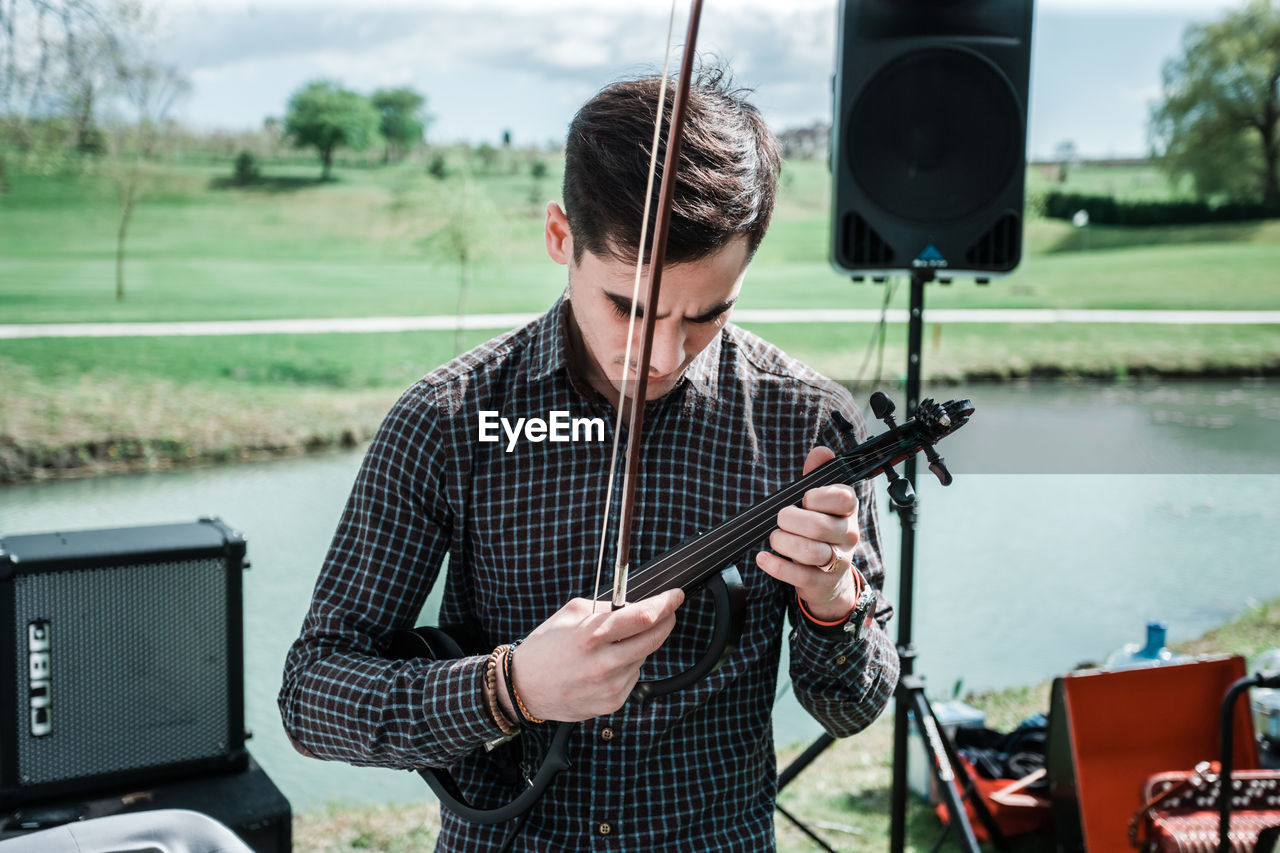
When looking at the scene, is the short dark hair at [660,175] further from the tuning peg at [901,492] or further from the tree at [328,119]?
the tree at [328,119]

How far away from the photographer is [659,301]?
106 centimetres

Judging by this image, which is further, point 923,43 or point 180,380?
point 180,380

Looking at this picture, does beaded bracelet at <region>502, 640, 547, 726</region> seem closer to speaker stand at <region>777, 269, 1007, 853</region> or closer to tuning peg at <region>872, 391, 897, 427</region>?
tuning peg at <region>872, 391, 897, 427</region>

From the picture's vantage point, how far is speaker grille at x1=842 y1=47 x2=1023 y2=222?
210 centimetres

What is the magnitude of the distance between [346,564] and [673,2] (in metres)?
0.69

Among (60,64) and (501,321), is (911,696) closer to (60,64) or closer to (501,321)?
(60,64)

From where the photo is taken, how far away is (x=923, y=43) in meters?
2.09

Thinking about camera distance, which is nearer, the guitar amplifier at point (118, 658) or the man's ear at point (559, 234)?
the man's ear at point (559, 234)

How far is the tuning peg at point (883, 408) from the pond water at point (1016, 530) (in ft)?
9.51

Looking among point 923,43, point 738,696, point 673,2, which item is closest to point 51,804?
point 738,696

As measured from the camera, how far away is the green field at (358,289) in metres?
9.81

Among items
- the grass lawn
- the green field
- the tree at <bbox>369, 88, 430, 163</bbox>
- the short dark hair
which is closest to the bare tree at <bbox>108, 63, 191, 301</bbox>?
the green field

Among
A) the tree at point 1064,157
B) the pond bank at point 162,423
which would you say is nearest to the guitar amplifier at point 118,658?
the pond bank at point 162,423

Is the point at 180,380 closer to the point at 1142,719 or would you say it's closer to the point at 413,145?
the point at 413,145
